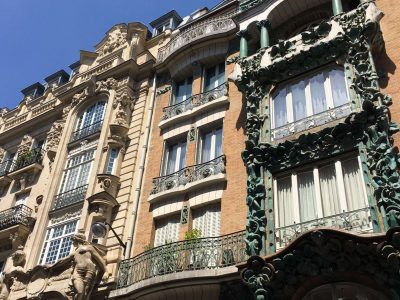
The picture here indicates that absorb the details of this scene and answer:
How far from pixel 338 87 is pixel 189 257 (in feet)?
23.1

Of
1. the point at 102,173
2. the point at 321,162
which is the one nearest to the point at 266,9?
the point at 321,162

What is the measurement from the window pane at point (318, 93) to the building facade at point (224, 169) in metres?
0.05

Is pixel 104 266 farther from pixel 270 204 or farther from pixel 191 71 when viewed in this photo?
pixel 191 71

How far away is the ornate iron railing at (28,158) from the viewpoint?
78.7 feet

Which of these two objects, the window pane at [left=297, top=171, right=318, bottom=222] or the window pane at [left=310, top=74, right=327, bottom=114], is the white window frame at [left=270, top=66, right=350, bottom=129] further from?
the window pane at [left=297, top=171, right=318, bottom=222]

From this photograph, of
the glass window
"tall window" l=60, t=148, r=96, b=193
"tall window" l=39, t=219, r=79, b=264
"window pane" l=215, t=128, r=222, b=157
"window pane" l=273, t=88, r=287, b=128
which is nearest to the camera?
"window pane" l=273, t=88, r=287, b=128

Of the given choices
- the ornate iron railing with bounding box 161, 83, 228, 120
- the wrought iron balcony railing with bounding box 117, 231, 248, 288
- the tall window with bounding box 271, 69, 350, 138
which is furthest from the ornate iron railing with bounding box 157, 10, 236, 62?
the wrought iron balcony railing with bounding box 117, 231, 248, 288

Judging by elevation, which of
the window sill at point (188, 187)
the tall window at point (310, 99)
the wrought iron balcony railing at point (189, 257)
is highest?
the tall window at point (310, 99)

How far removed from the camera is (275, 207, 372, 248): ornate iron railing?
37.6 feet

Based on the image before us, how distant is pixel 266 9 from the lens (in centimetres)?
1844

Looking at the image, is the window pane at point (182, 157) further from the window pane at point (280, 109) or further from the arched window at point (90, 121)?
the arched window at point (90, 121)

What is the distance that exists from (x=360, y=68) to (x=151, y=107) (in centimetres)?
980

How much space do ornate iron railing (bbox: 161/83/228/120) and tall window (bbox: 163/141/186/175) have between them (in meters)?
1.47

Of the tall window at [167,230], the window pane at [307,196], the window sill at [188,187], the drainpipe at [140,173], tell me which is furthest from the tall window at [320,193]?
the drainpipe at [140,173]
